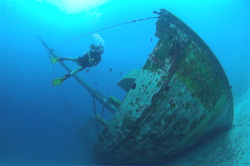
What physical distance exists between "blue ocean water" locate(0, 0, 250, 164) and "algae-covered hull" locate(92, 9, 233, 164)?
3.13 ft

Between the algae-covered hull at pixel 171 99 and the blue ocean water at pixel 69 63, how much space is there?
3.13 ft

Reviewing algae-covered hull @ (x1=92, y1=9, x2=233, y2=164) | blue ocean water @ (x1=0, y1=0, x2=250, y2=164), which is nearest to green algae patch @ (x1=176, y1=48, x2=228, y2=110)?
algae-covered hull @ (x1=92, y1=9, x2=233, y2=164)

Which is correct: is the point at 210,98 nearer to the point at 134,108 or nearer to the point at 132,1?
the point at 134,108

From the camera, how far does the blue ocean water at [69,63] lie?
11688 mm

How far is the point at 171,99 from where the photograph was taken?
11.6ft

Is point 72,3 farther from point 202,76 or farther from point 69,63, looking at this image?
point 202,76

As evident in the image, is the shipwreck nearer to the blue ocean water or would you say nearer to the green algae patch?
the green algae patch

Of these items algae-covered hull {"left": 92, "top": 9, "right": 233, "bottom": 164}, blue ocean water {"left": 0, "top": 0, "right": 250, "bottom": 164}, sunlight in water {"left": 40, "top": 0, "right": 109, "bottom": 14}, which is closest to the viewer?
algae-covered hull {"left": 92, "top": 9, "right": 233, "bottom": 164}

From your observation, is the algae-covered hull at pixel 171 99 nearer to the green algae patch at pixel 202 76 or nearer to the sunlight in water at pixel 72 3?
the green algae patch at pixel 202 76

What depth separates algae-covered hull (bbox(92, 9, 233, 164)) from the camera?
11.6ft

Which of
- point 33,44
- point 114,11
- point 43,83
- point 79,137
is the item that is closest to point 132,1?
point 114,11

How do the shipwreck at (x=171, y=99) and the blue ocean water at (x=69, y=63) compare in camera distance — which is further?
the blue ocean water at (x=69, y=63)

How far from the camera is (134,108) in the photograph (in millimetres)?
3646

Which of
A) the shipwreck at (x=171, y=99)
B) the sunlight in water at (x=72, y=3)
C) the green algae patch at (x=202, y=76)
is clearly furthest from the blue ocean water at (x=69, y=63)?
the green algae patch at (x=202, y=76)
